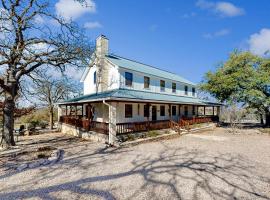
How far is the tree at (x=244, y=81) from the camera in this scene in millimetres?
21109

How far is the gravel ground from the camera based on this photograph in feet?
18.1

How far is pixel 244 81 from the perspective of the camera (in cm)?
2198

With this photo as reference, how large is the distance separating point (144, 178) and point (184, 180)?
4.49ft

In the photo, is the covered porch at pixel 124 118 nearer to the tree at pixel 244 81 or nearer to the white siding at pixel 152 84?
the white siding at pixel 152 84

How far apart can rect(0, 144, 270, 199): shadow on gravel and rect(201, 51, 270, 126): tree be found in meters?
14.6

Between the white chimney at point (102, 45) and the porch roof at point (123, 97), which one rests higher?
the white chimney at point (102, 45)

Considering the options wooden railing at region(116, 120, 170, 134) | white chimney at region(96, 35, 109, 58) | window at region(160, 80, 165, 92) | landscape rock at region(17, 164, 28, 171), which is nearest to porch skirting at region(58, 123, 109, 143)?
wooden railing at region(116, 120, 170, 134)

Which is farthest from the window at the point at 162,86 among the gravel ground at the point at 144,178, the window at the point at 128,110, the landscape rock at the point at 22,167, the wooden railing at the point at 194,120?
the landscape rock at the point at 22,167

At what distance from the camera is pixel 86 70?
21703 mm

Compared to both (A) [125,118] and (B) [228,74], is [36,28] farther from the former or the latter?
(B) [228,74]

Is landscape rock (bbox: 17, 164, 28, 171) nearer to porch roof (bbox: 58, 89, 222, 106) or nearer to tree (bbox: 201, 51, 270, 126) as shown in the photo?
porch roof (bbox: 58, 89, 222, 106)

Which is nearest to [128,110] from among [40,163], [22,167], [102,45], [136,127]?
[136,127]

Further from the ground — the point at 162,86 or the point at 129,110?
the point at 162,86

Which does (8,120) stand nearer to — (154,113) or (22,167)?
(22,167)
